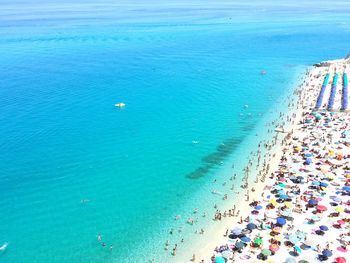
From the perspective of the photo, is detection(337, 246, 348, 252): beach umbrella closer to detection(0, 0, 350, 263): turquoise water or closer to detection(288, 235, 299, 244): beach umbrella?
detection(288, 235, 299, 244): beach umbrella

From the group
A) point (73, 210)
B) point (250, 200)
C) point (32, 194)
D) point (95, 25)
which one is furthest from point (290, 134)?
point (95, 25)

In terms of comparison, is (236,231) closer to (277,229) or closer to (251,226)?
(251,226)

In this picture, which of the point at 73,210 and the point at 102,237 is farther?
the point at 73,210

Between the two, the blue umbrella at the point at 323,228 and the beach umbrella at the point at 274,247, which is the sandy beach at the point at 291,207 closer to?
the blue umbrella at the point at 323,228

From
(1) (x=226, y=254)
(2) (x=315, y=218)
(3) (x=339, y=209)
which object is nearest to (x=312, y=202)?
(2) (x=315, y=218)

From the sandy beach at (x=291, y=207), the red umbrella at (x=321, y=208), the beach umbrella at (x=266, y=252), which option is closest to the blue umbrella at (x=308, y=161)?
the sandy beach at (x=291, y=207)

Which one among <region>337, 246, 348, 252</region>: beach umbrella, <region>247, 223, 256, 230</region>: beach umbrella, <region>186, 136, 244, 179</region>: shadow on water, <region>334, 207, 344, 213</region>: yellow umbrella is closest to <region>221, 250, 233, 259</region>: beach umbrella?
<region>247, 223, 256, 230</region>: beach umbrella

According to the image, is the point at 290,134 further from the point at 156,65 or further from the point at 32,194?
the point at 156,65
